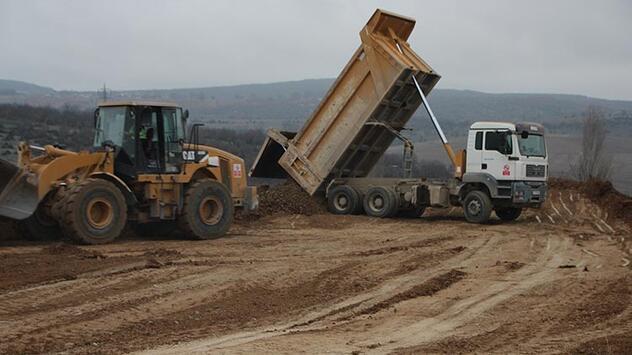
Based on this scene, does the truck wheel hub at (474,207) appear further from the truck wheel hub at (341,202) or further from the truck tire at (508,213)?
the truck wheel hub at (341,202)

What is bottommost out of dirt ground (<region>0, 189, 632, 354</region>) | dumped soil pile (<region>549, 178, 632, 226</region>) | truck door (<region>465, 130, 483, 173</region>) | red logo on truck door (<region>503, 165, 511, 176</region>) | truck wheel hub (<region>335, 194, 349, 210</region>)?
dirt ground (<region>0, 189, 632, 354</region>)

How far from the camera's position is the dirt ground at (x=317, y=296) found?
685 cm

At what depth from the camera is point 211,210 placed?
1467 centimetres

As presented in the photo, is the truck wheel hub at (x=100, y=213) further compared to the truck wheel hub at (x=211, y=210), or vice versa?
the truck wheel hub at (x=211, y=210)

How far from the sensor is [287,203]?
19188mm

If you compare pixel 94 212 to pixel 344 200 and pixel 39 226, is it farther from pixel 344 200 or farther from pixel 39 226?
pixel 344 200

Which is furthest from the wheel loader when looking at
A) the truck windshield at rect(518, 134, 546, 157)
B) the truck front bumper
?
the truck windshield at rect(518, 134, 546, 157)

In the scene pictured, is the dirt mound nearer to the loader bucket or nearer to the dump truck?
the loader bucket

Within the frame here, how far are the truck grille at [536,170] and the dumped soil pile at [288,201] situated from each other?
16.3 feet

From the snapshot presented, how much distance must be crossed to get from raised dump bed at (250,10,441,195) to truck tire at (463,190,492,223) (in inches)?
93.1

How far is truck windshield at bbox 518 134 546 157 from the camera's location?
1773cm

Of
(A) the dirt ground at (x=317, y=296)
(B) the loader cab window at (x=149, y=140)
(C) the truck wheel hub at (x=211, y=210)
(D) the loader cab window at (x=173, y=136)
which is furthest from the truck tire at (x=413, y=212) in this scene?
(B) the loader cab window at (x=149, y=140)

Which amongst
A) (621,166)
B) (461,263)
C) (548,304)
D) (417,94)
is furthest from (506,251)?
(621,166)

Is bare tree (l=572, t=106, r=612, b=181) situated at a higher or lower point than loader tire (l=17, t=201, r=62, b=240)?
higher
